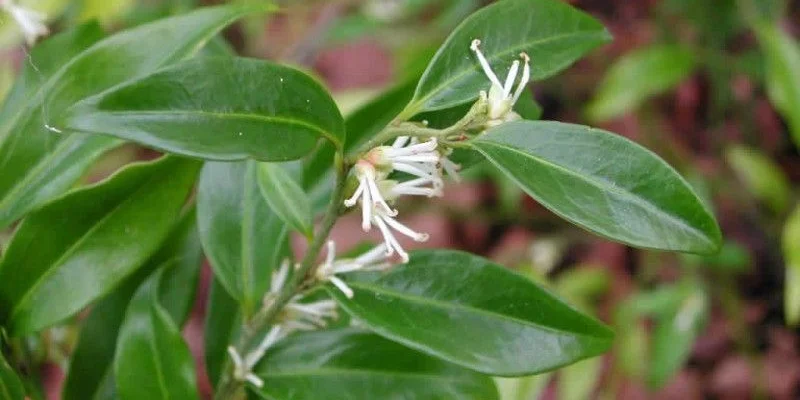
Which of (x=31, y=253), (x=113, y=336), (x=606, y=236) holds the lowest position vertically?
(x=113, y=336)

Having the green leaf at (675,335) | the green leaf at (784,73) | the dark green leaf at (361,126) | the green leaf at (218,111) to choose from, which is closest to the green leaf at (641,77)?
the green leaf at (784,73)

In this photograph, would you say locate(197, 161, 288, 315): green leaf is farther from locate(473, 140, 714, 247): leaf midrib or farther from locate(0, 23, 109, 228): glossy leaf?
locate(473, 140, 714, 247): leaf midrib

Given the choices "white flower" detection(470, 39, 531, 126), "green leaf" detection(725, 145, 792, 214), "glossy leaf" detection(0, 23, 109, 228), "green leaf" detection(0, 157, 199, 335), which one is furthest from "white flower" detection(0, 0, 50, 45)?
"green leaf" detection(725, 145, 792, 214)

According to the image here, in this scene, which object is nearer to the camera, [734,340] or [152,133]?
[152,133]

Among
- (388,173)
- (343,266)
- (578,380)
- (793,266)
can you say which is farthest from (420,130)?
(578,380)

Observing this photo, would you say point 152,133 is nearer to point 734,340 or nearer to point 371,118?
point 371,118

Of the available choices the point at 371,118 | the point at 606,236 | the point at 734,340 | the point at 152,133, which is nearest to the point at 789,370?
the point at 734,340

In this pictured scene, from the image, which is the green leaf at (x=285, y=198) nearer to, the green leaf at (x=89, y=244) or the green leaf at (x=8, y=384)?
the green leaf at (x=89, y=244)

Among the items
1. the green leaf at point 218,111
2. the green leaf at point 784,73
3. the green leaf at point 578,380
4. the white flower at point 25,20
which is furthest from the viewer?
the green leaf at point 578,380
